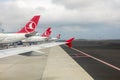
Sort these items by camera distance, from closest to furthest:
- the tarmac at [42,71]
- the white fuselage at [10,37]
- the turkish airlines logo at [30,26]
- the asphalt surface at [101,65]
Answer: the tarmac at [42,71]
the asphalt surface at [101,65]
the white fuselage at [10,37]
the turkish airlines logo at [30,26]

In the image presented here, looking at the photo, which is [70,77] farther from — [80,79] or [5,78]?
→ [5,78]

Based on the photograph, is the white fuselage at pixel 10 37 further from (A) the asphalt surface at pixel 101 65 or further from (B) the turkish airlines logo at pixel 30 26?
(A) the asphalt surface at pixel 101 65

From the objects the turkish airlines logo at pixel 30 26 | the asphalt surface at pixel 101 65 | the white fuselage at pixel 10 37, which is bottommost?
the asphalt surface at pixel 101 65

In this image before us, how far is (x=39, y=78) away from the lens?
15930 mm

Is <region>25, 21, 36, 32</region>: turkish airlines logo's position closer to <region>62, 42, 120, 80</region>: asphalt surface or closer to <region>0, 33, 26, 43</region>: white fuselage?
<region>0, 33, 26, 43</region>: white fuselage

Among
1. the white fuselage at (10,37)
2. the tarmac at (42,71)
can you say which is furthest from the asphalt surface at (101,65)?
the white fuselage at (10,37)

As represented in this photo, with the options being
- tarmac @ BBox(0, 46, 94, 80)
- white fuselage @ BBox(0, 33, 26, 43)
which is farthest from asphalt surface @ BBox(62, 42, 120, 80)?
white fuselage @ BBox(0, 33, 26, 43)

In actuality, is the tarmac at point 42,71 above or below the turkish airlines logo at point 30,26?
below

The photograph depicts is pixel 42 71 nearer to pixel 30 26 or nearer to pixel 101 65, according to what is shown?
pixel 101 65

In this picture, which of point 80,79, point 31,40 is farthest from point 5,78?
point 31,40

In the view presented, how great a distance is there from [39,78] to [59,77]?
125cm

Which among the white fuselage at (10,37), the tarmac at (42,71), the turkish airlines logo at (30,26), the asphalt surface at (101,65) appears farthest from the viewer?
the turkish airlines logo at (30,26)

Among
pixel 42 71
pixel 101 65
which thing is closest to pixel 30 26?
pixel 101 65

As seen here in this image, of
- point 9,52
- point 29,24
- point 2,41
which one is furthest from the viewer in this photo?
point 29,24
